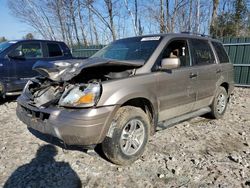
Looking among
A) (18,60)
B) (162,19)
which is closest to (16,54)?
(18,60)

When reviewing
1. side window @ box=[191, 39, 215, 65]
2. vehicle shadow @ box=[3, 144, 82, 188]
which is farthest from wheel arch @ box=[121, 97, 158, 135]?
side window @ box=[191, 39, 215, 65]

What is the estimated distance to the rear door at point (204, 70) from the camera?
415 centimetres

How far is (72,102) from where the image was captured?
2.69 meters

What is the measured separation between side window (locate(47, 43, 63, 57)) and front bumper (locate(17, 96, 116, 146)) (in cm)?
493

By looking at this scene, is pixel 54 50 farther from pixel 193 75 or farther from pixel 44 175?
pixel 44 175

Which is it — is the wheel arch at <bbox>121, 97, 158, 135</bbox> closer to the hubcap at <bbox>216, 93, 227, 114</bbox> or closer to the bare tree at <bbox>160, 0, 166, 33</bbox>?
the hubcap at <bbox>216, 93, 227, 114</bbox>

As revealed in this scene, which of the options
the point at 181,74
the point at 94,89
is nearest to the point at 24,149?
the point at 94,89

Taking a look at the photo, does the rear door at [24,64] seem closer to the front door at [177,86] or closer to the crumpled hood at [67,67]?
the crumpled hood at [67,67]

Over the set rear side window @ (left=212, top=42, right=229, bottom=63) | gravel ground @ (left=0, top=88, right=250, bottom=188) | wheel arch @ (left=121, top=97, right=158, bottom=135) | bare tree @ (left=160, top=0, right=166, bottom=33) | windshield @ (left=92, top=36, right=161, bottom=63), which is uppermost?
bare tree @ (left=160, top=0, right=166, bottom=33)

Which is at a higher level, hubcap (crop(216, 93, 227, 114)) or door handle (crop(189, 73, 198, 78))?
door handle (crop(189, 73, 198, 78))

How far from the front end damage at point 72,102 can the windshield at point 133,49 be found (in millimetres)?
440

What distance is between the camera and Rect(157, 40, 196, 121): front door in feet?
11.4

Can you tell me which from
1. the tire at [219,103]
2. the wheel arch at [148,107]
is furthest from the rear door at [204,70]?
the wheel arch at [148,107]

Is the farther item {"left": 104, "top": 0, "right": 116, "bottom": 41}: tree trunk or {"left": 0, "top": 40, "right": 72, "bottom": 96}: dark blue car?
{"left": 104, "top": 0, "right": 116, "bottom": 41}: tree trunk
